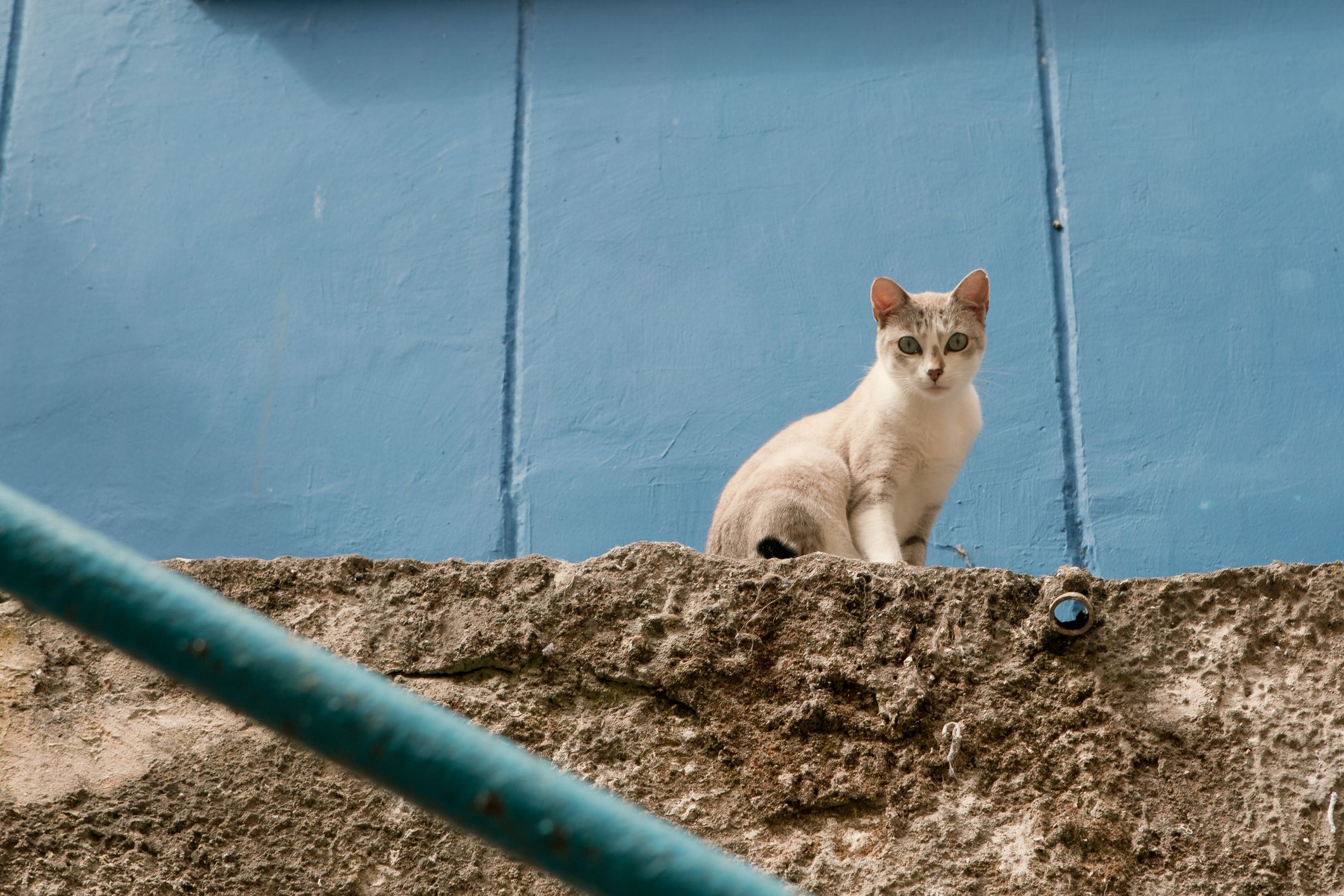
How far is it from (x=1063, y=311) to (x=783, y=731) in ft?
8.09

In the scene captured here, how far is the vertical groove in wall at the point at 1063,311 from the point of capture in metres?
3.81

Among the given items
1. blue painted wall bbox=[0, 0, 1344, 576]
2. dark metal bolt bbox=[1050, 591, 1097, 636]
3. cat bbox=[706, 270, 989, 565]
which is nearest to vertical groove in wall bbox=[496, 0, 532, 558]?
blue painted wall bbox=[0, 0, 1344, 576]

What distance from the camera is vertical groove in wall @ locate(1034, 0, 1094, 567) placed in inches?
150

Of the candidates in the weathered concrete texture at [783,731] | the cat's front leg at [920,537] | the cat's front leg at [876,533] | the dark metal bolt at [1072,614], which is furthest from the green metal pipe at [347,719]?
the cat's front leg at [920,537]

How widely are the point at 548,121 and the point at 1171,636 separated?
10.2 ft

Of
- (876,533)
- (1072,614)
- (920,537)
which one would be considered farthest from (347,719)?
(920,537)

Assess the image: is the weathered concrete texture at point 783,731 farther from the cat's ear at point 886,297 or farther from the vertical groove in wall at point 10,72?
the vertical groove in wall at point 10,72

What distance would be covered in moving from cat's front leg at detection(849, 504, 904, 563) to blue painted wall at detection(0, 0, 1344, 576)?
53cm

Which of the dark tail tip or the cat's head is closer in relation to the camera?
the dark tail tip

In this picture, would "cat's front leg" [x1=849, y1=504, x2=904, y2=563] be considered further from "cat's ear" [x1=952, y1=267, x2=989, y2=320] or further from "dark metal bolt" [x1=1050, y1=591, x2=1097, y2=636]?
"dark metal bolt" [x1=1050, y1=591, x2=1097, y2=636]

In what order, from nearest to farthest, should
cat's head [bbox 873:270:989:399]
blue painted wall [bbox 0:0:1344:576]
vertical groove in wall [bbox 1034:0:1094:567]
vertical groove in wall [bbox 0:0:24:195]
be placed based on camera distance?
cat's head [bbox 873:270:989:399], vertical groove in wall [bbox 1034:0:1094:567], blue painted wall [bbox 0:0:1344:576], vertical groove in wall [bbox 0:0:24:195]

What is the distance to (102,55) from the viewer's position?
4738 millimetres

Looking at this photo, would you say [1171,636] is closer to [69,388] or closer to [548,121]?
[548,121]

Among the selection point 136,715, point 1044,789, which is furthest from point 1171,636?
point 136,715
